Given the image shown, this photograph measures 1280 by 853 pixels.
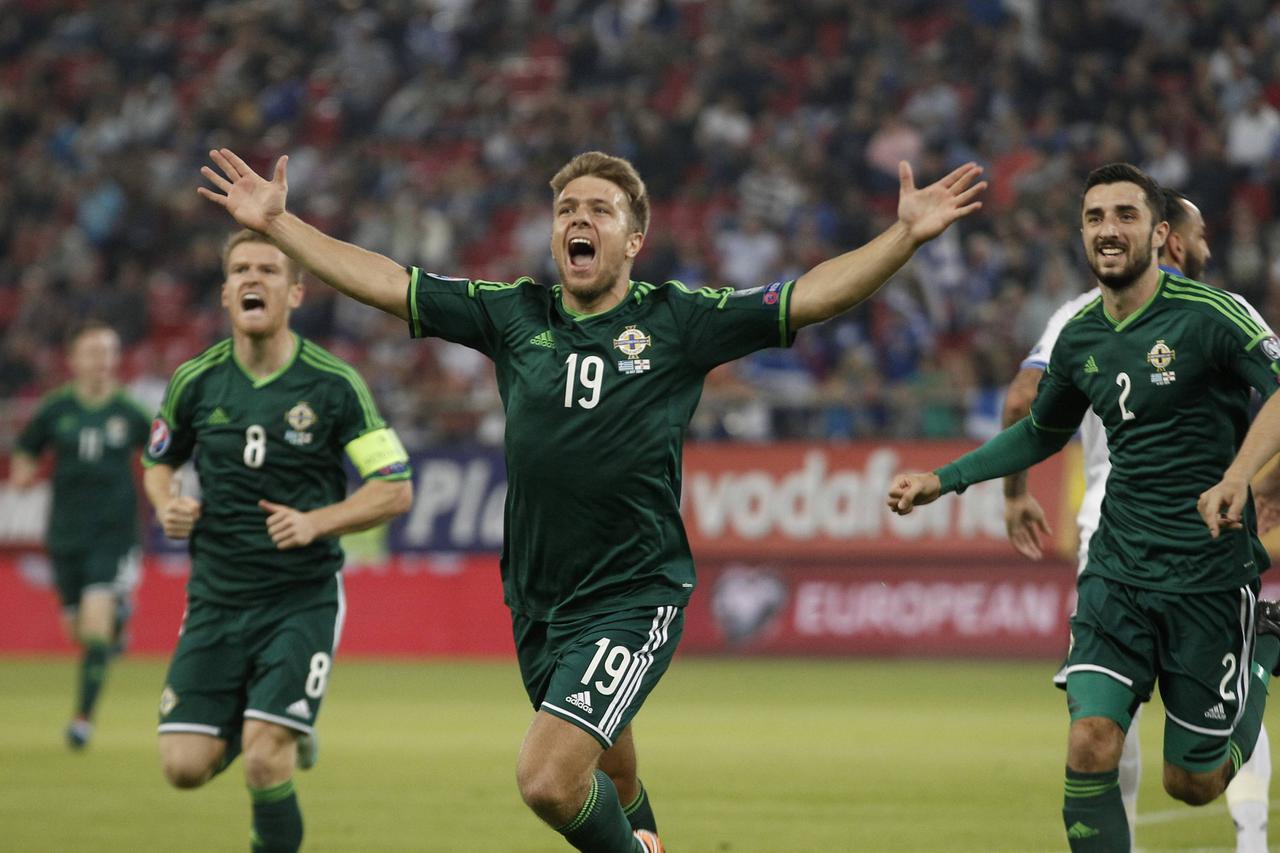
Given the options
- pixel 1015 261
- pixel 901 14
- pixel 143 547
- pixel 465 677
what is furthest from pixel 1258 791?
pixel 901 14

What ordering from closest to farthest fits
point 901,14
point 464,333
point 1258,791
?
point 464,333 < point 1258,791 < point 901,14

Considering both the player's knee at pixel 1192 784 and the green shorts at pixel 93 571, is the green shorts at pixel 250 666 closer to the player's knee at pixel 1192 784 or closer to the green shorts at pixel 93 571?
the player's knee at pixel 1192 784

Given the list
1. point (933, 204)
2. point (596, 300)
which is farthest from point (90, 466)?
point (933, 204)

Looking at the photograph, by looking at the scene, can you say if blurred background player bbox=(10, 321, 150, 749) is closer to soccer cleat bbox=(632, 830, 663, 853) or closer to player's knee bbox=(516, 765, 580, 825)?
soccer cleat bbox=(632, 830, 663, 853)

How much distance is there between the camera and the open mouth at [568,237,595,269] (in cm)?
631

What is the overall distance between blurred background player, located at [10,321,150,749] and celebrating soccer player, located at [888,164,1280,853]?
8.69m

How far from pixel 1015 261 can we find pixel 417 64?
34.4ft

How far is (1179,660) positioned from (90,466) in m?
9.74

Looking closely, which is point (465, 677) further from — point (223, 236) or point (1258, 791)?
point (1258, 791)

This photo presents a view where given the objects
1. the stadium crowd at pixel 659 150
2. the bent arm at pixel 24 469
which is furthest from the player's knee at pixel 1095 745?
the stadium crowd at pixel 659 150

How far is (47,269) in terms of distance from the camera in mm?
25328

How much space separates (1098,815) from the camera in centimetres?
637

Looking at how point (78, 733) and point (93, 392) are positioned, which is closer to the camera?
point (78, 733)

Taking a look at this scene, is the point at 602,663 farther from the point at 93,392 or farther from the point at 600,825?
the point at 93,392
